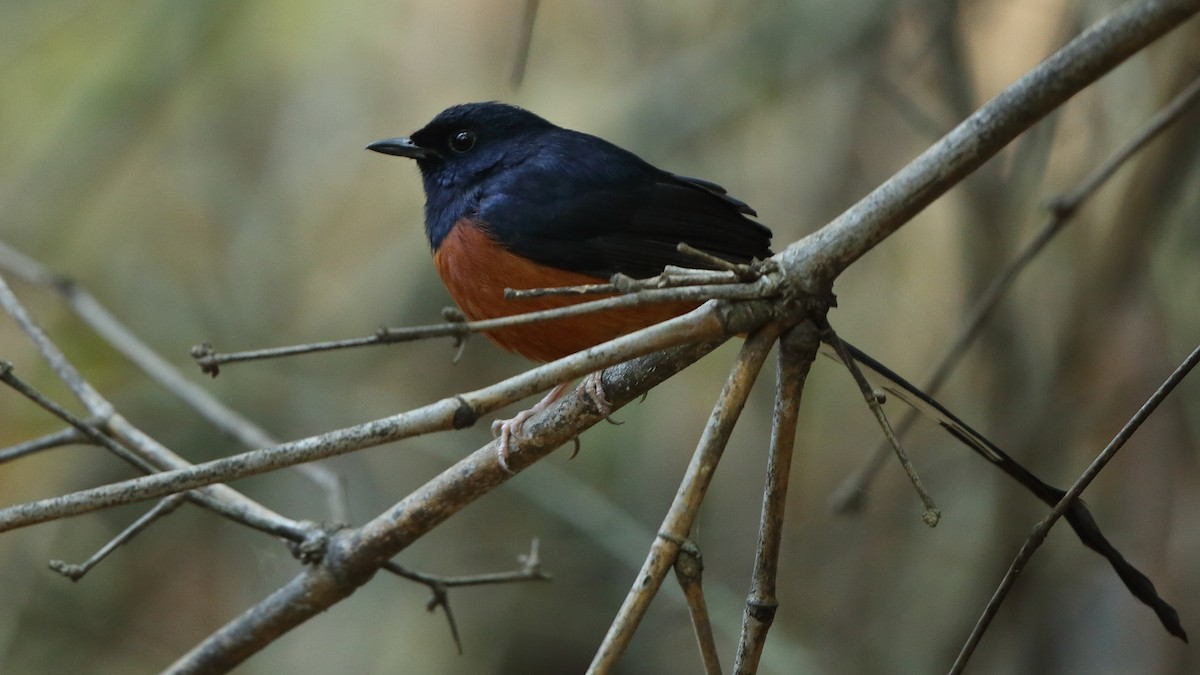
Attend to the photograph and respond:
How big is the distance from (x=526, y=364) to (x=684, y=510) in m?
3.73

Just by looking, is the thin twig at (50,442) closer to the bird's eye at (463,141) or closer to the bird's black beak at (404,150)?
the bird's black beak at (404,150)

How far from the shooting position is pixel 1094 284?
4434 millimetres

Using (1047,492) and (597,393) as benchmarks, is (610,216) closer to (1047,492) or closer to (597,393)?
(597,393)

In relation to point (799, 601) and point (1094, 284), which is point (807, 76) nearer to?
point (1094, 284)

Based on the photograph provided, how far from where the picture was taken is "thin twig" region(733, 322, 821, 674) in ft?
6.17

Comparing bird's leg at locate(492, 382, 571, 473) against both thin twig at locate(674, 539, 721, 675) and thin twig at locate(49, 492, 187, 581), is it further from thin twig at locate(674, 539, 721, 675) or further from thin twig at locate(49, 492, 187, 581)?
thin twig at locate(49, 492, 187, 581)

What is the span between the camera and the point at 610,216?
11.9ft

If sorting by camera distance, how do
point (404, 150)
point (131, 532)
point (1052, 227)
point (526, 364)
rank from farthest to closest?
point (526, 364) → point (404, 150) → point (1052, 227) → point (131, 532)

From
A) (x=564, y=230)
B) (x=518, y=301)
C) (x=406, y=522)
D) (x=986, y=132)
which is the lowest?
(x=406, y=522)

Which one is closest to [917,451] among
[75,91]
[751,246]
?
[751,246]

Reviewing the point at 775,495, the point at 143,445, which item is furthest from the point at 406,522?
the point at 775,495

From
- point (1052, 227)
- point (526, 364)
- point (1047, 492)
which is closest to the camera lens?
point (1047, 492)

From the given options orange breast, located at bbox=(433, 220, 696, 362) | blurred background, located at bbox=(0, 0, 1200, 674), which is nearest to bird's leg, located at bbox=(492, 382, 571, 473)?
orange breast, located at bbox=(433, 220, 696, 362)

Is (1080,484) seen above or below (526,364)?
below
